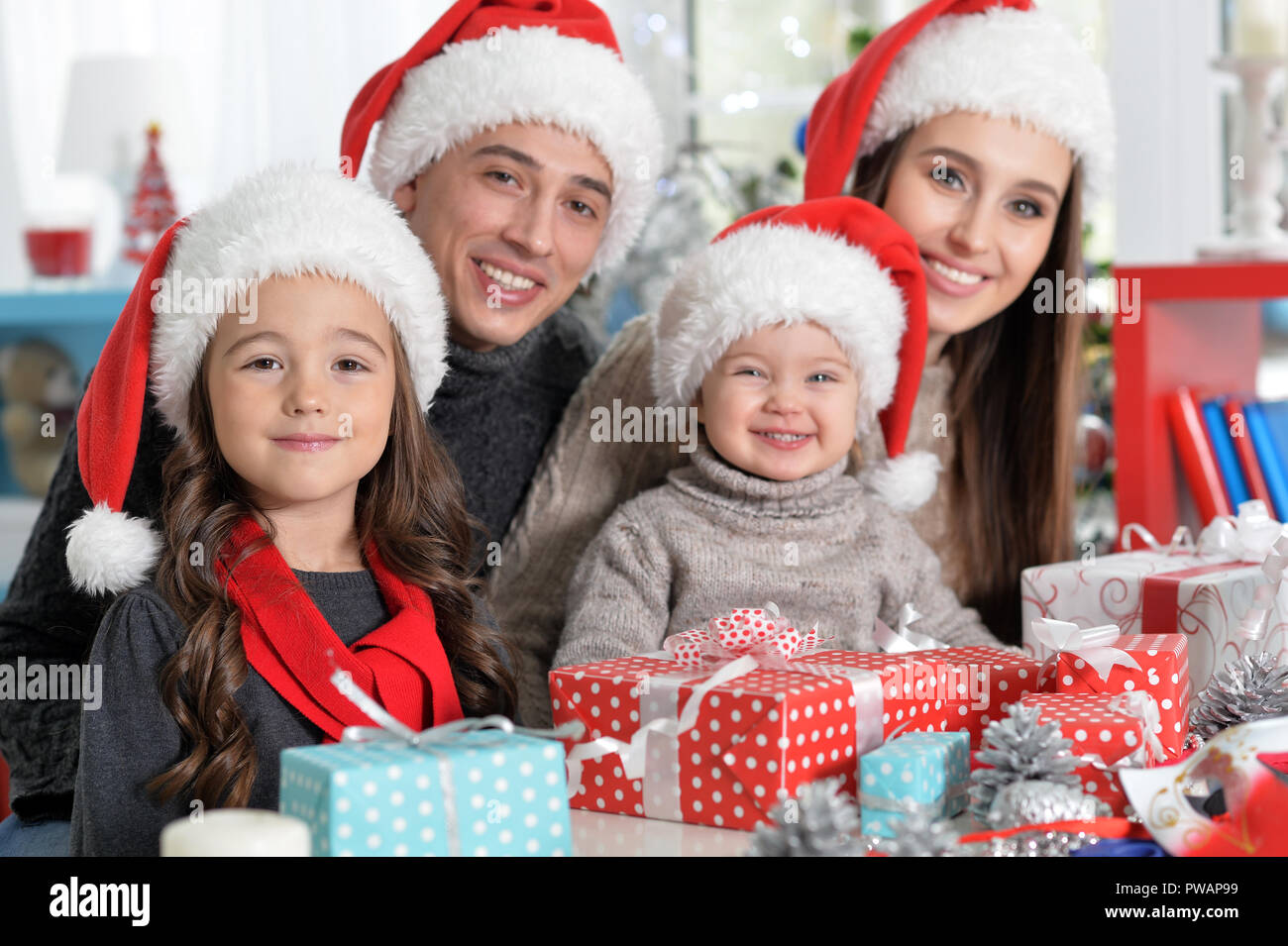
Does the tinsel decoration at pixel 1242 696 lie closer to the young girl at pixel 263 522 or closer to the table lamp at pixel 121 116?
the young girl at pixel 263 522

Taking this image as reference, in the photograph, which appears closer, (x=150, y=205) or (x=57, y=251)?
(x=150, y=205)

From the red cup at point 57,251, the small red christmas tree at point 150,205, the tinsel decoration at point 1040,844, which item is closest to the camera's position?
the tinsel decoration at point 1040,844

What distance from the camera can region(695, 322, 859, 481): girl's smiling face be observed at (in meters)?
1.50

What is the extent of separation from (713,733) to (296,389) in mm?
495

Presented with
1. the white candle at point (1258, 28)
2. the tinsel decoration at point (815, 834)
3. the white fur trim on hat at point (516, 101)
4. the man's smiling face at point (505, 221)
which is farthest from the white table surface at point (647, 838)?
the white candle at point (1258, 28)

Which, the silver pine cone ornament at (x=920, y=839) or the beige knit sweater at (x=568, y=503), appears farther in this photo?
the beige knit sweater at (x=568, y=503)

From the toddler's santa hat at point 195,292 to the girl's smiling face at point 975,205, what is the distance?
73cm

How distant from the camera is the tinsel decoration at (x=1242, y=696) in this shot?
117cm

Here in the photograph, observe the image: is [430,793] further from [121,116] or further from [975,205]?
[121,116]

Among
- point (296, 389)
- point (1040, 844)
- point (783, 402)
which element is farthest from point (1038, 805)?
point (296, 389)

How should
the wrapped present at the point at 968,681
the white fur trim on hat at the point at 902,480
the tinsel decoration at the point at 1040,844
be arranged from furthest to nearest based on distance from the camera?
the white fur trim on hat at the point at 902,480 < the wrapped present at the point at 968,681 < the tinsel decoration at the point at 1040,844

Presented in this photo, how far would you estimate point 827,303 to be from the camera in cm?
150

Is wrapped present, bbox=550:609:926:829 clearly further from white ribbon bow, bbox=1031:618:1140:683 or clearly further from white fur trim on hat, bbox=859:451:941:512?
white fur trim on hat, bbox=859:451:941:512
